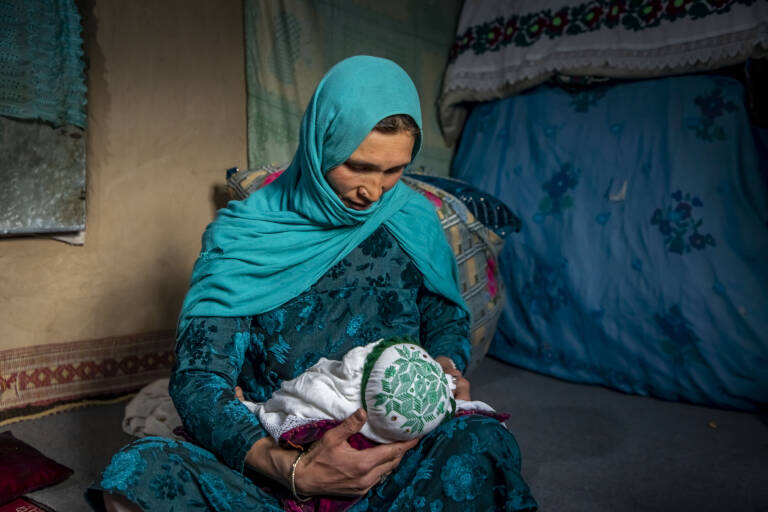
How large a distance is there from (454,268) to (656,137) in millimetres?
1438

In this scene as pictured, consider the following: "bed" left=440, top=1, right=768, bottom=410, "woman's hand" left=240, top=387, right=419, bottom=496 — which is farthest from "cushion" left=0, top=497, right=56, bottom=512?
"bed" left=440, top=1, right=768, bottom=410

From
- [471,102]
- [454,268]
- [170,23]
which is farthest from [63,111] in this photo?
[471,102]

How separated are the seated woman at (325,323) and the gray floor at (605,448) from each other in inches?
27.2

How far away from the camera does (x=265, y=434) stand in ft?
3.60

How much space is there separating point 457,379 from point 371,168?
1.61 feet

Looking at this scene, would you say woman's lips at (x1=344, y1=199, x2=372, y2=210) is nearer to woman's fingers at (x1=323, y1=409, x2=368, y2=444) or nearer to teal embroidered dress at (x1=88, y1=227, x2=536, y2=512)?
teal embroidered dress at (x1=88, y1=227, x2=536, y2=512)

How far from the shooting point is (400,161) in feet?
4.23

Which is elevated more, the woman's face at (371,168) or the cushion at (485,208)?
the woman's face at (371,168)

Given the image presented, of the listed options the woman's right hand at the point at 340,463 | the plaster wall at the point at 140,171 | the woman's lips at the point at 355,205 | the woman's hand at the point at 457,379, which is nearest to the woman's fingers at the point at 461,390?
the woman's hand at the point at 457,379

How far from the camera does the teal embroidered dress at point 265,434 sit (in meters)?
1.02

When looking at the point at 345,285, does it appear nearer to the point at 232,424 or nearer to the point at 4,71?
the point at 232,424

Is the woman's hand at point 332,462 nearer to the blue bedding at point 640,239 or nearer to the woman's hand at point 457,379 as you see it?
the woman's hand at point 457,379

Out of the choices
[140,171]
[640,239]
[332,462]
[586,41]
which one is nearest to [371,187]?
[332,462]

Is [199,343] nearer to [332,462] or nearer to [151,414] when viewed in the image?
[332,462]
